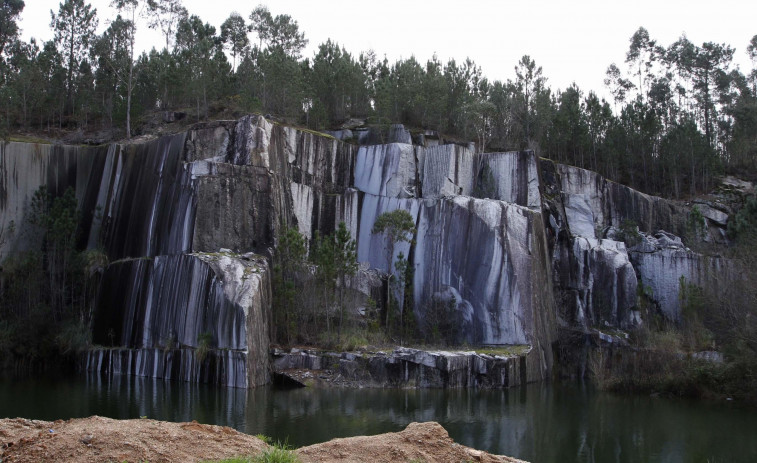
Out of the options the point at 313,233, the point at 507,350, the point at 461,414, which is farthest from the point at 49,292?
the point at 461,414

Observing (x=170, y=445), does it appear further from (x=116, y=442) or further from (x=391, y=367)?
(x=391, y=367)

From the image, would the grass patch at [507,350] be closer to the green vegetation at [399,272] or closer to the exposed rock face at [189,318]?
the green vegetation at [399,272]

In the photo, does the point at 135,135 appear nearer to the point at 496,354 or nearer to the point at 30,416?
the point at 496,354

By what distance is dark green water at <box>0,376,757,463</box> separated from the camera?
1770 centimetres

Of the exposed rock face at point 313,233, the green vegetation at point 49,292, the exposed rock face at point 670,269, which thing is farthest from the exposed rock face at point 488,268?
the green vegetation at point 49,292

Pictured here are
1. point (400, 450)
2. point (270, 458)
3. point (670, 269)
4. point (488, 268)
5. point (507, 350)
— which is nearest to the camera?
point (270, 458)

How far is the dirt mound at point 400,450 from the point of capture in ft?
32.3

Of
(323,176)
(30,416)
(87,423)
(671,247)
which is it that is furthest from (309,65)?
(87,423)

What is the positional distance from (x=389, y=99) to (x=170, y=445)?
1729 inches

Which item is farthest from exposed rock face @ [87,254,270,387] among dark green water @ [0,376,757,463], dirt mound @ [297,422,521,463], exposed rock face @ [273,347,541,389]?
dirt mound @ [297,422,521,463]

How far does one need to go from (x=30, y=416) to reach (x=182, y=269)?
13.5 meters

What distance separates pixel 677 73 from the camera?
62.8 meters

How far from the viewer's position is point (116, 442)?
9.47 m

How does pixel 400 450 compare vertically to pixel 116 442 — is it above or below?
below
